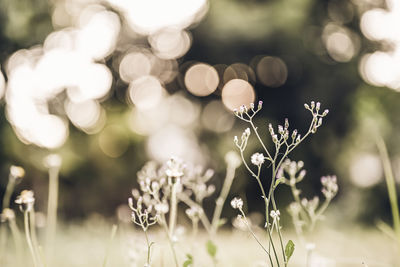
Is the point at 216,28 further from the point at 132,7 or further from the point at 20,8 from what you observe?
the point at 20,8

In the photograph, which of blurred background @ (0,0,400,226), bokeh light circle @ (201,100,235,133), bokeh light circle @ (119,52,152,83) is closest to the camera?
blurred background @ (0,0,400,226)

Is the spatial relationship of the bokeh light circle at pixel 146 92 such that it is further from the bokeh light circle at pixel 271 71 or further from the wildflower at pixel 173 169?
the wildflower at pixel 173 169

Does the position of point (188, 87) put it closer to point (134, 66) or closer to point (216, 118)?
point (216, 118)

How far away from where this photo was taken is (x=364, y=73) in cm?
874

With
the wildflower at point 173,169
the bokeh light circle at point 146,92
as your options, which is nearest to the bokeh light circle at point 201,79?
the bokeh light circle at point 146,92

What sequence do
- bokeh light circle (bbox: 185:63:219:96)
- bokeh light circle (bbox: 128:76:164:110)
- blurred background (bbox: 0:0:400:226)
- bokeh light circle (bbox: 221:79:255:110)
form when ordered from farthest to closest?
1. bokeh light circle (bbox: 128:76:164:110)
2. bokeh light circle (bbox: 185:63:219:96)
3. bokeh light circle (bbox: 221:79:255:110)
4. blurred background (bbox: 0:0:400:226)

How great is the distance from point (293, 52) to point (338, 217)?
11.7 feet

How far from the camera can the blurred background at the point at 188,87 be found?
786 centimetres

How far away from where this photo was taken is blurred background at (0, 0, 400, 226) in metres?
7.86

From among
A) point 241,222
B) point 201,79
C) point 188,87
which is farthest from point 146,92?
point 241,222

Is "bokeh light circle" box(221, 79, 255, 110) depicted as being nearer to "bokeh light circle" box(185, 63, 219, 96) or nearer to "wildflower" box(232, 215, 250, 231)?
"bokeh light circle" box(185, 63, 219, 96)

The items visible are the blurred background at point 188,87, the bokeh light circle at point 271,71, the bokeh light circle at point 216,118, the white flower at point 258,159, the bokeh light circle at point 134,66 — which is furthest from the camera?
the bokeh light circle at point 134,66

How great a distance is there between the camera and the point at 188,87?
11.0m

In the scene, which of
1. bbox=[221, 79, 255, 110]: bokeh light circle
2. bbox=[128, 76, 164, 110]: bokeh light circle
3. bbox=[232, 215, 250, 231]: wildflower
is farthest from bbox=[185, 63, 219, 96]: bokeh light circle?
bbox=[232, 215, 250, 231]: wildflower
